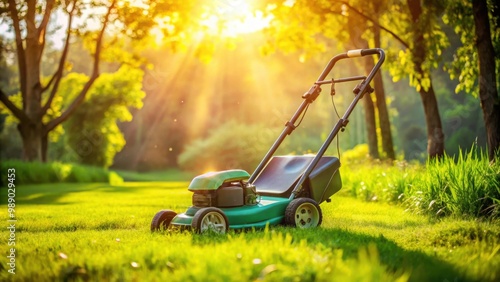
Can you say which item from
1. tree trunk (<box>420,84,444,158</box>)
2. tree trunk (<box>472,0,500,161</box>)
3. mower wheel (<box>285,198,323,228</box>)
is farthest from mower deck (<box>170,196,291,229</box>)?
tree trunk (<box>420,84,444,158</box>)

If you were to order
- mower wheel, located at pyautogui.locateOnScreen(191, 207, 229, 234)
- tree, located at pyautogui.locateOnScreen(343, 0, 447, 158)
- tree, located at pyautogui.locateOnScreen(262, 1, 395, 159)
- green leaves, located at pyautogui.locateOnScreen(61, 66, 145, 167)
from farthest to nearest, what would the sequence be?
green leaves, located at pyautogui.locateOnScreen(61, 66, 145, 167)
tree, located at pyautogui.locateOnScreen(262, 1, 395, 159)
tree, located at pyautogui.locateOnScreen(343, 0, 447, 158)
mower wheel, located at pyautogui.locateOnScreen(191, 207, 229, 234)

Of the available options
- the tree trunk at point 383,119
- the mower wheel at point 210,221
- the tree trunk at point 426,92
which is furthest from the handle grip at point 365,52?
the tree trunk at point 383,119

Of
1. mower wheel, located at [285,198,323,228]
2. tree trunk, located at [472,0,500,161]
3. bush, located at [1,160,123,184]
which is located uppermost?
tree trunk, located at [472,0,500,161]

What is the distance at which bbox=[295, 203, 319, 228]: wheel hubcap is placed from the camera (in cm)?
791

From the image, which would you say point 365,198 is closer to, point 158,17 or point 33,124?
point 158,17

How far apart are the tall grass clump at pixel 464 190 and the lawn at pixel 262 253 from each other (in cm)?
30

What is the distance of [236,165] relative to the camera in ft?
96.3

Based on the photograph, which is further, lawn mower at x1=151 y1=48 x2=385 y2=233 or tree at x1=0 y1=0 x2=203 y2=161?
tree at x1=0 y1=0 x2=203 y2=161

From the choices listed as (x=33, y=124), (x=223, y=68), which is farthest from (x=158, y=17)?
(x=223, y=68)

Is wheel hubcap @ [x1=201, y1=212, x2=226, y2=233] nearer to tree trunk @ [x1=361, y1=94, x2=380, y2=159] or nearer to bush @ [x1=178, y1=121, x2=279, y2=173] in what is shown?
tree trunk @ [x1=361, y1=94, x2=380, y2=159]

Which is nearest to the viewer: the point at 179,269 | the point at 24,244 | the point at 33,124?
the point at 179,269

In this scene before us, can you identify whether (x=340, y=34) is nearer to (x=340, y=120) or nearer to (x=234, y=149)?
(x=340, y=120)

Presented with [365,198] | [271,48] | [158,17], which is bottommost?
[365,198]

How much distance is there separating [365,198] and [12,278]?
865cm
